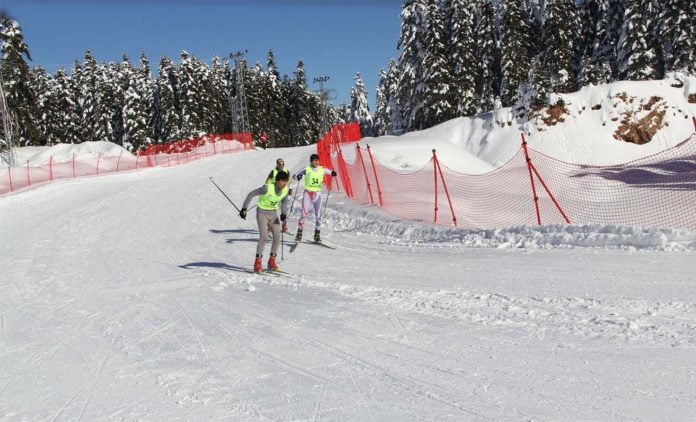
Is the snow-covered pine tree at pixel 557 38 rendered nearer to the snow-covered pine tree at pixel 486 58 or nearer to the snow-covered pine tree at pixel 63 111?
the snow-covered pine tree at pixel 486 58

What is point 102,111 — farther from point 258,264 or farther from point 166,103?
point 258,264

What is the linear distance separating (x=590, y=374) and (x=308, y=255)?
24.8ft

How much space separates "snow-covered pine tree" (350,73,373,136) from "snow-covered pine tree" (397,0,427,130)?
51.5 m

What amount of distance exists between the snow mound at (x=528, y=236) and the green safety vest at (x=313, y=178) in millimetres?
1786

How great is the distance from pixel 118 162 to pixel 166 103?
33934 mm

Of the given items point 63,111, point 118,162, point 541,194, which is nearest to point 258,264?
point 541,194

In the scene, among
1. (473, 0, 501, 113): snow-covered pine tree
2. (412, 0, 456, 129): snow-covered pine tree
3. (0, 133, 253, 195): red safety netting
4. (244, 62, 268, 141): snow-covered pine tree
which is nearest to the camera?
(0, 133, 253, 195): red safety netting

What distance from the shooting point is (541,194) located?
22031 millimetres

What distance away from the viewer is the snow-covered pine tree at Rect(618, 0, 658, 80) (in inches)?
1503

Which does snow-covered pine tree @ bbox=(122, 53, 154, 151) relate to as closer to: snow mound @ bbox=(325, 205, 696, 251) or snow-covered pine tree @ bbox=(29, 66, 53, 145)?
snow-covered pine tree @ bbox=(29, 66, 53, 145)

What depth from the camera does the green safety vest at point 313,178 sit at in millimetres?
12648

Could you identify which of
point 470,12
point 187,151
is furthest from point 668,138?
point 187,151

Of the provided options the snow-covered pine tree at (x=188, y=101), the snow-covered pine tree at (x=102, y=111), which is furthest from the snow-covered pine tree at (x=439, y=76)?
the snow-covered pine tree at (x=102, y=111)

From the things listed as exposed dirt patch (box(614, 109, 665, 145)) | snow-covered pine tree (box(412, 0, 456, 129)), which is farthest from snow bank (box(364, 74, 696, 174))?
snow-covered pine tree (box(412, 0, 456, 129))
